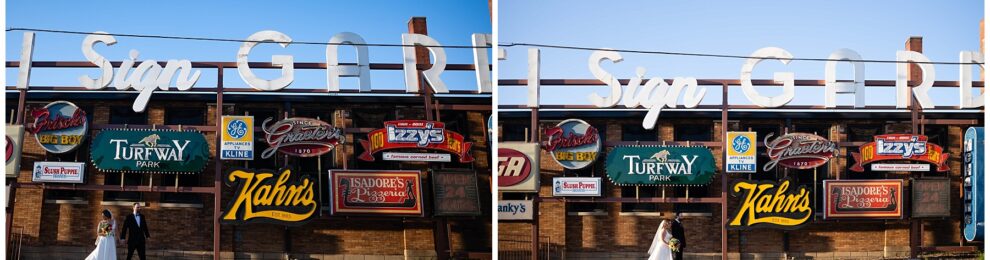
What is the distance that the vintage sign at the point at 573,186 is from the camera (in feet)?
39.3

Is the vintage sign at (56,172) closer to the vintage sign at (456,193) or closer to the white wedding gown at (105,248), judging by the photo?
the white wedding gown at (105,248)

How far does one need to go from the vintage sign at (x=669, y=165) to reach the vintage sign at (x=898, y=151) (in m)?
2.00

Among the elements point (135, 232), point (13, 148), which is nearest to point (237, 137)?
point (135, 232)

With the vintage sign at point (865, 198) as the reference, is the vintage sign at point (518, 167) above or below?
above

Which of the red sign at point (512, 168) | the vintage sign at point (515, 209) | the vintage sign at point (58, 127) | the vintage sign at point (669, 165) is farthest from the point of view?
the vintage sign at point (669, 165)

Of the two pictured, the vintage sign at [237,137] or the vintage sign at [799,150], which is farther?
the vintage sign at [799,150]

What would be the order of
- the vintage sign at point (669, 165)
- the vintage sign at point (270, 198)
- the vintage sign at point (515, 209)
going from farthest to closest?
the vintage sign at point (669, 165)
the vintage sign at point (270, 198)
the vintage sign at point (515, 209)

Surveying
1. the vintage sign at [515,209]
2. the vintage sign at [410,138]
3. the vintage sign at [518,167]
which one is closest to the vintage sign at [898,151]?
the vintage sign at [518,167]

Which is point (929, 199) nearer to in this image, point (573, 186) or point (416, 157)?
point (573, 186)

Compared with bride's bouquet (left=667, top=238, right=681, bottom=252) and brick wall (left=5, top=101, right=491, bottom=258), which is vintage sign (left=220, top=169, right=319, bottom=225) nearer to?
brick wall (left=5, top=101, right=491, bottom=258)

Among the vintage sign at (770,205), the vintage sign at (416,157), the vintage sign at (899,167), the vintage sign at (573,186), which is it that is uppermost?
the vintage sign at (416,157)

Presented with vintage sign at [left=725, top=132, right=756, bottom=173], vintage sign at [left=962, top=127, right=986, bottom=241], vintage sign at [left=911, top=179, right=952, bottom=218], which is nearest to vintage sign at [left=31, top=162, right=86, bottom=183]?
vintage sign at [left=725, top=132, right=756, bottom=173]

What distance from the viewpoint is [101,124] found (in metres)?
10.9

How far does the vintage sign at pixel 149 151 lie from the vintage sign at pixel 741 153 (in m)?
5.67
